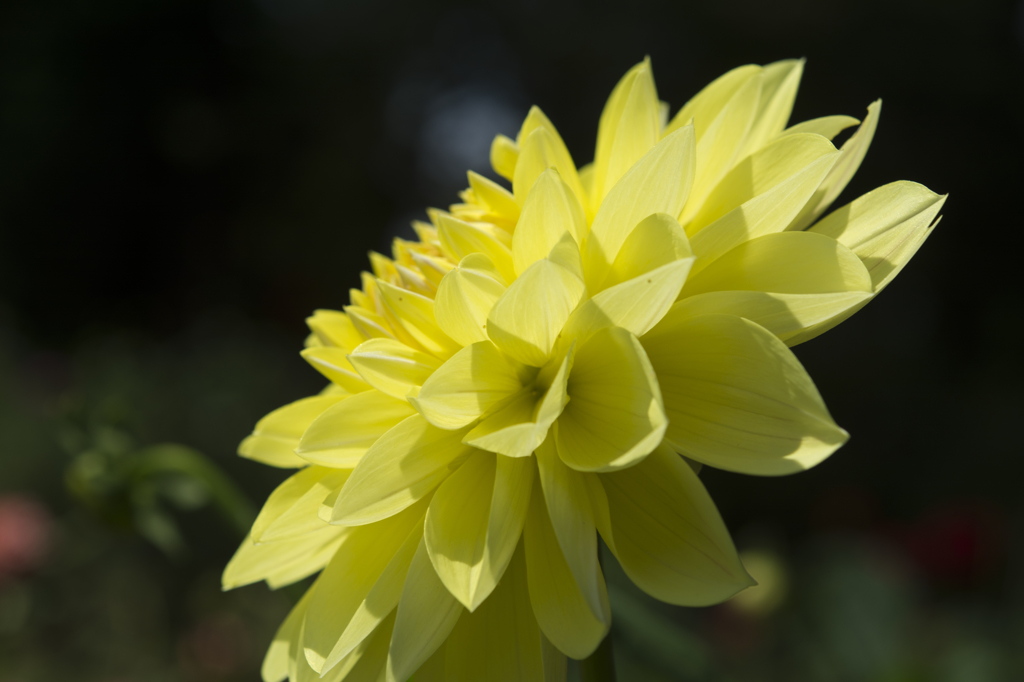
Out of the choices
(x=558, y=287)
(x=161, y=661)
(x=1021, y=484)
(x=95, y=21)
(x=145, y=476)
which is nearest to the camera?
(x=558, y=287)

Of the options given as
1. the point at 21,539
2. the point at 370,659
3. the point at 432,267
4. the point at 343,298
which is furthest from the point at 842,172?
the point at 343,298

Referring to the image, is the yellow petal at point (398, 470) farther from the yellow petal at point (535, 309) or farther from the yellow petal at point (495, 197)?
the yellow petal at point (495, 197)

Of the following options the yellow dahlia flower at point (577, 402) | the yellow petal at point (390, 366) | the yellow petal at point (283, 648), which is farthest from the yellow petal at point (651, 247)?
the yellow petal at point (283, 648)

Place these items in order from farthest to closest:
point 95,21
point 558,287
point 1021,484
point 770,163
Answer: point 95,21 < point 1021,484 < point 770,163 < point 558,287

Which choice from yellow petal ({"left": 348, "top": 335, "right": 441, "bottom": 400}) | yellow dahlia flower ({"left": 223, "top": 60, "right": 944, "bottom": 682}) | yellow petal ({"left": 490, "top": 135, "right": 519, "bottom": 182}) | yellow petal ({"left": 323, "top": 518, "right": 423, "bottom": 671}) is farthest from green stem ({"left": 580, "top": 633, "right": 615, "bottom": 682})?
yellow petal ({"left": 490, "top": 135, "right": 519, "bottom": 182})

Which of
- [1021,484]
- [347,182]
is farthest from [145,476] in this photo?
[347,182]

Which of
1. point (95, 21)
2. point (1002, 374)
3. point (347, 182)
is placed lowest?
point (1002, 374)

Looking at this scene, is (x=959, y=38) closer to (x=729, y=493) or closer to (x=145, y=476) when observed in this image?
(x=729, y=493)
